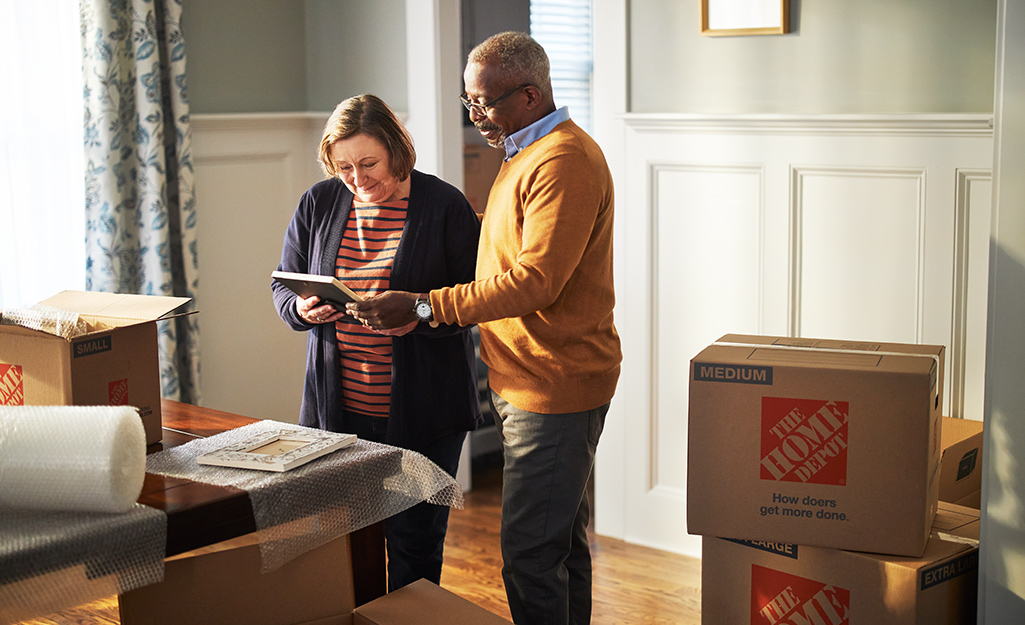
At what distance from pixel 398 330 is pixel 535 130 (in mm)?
476

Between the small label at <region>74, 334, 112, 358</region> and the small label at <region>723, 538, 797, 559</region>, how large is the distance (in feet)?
3.81

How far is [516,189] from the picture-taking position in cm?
179

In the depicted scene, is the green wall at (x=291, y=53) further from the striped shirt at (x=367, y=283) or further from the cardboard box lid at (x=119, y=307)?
the cardboard box lid at (x=119, y=307)

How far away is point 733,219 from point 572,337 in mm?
1144

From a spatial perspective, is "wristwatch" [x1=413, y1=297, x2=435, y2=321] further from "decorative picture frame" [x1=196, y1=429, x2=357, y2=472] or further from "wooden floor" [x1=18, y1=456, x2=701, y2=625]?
"wooden floor" [x1=18, y1=456, x2=701, y2=625]

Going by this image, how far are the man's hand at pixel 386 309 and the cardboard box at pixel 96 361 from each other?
0.33 metres

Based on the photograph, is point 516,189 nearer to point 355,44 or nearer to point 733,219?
point 733,219

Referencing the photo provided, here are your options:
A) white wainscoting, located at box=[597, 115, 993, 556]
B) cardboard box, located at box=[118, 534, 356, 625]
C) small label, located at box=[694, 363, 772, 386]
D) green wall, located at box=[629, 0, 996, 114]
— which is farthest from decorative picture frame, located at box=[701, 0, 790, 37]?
cardboard box, located at box=[118, 534, 356, 625]

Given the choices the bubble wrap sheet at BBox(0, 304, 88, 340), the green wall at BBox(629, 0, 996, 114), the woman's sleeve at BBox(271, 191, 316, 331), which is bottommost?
the bubble wrap sheet at BBox(0, 304, 88, 340)

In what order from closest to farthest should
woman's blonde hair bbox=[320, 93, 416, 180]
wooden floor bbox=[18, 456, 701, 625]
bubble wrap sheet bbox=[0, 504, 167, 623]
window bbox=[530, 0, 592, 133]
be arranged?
1. bubble wrap sheet bbox=[0, 504, 167, 623]
2. woman's blonde hair bbox=[320, 93, 416, 180]
3. wooden floor bbox=[18, 456, 701, 625]
4. window bbox=[530, 0, 592, 133]

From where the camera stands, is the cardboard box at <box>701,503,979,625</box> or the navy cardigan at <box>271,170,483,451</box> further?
the navy cardigan at <box>271,170,483,451</box>

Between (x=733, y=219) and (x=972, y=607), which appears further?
(x=733, y=219)

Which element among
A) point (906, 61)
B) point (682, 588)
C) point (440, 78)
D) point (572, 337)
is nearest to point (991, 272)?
point (572, 337)

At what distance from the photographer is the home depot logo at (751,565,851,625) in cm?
173
